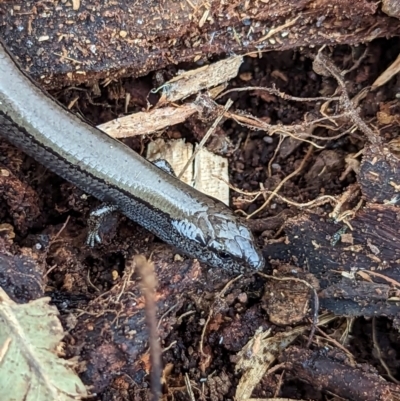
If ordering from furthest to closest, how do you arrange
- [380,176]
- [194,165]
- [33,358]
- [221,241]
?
[194,165], [221,241], [380,176], [33,358]

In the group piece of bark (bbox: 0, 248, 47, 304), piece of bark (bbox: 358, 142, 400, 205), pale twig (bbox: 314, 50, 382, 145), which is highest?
pale twig (bbox: 314, 50, 382, 145)

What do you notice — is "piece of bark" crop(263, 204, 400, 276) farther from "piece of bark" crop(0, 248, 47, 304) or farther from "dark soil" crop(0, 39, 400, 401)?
"piece of bark" crop(0, 248, 47, 304)

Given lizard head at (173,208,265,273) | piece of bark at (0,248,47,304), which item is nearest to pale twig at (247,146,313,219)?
lizard head at (173,208,265,273)

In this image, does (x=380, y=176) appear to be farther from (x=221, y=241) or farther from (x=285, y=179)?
(x=221, y=241)

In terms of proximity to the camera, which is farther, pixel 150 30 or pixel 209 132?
pixel 209 132

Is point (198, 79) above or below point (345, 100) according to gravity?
below

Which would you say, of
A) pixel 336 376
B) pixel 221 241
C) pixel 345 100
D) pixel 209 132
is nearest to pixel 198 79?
pixel 209 132

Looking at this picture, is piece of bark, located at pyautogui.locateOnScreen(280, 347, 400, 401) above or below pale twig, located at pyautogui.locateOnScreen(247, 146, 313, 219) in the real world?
below
